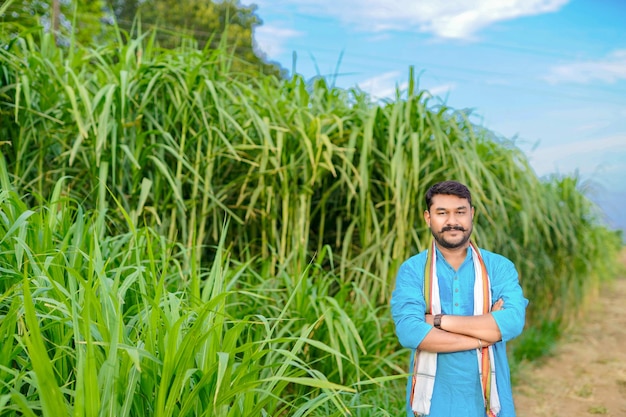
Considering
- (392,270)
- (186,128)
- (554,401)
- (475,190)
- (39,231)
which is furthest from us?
(554,401)

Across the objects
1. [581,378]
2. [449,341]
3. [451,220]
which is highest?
[451,220]

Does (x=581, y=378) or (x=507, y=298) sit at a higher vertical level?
(x=507, y=298)

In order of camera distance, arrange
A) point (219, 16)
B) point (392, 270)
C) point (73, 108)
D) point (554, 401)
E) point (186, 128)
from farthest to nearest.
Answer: point (219, 16) < point (554, 401) < point (392, 270) < point (186, 128) < point (73, 108)

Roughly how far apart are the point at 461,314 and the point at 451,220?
240 mm

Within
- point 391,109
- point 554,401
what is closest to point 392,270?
point 391,109

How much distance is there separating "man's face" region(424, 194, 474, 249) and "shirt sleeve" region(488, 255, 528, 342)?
138mm

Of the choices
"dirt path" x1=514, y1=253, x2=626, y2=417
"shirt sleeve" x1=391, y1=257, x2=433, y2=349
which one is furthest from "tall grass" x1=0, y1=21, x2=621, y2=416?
"dirt path" x1=514, y1=253, x2=626, y2=417

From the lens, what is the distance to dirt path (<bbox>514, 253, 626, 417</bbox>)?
3.33 m

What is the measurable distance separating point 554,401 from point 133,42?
9.60 feet

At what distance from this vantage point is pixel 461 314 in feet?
5.07

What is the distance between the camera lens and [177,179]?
8.52ft

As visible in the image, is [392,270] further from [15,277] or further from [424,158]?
[15,277]

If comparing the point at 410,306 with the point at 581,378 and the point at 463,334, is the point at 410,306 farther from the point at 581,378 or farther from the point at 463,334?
the point at 581,378

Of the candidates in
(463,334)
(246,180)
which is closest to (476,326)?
(463,334)
